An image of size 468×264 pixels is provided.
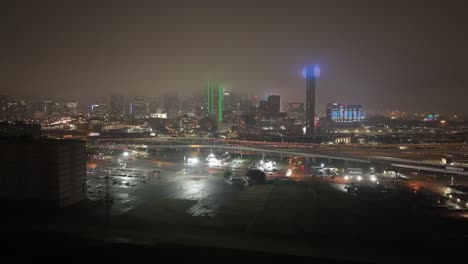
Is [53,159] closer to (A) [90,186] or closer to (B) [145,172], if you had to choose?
(A) [90,186]

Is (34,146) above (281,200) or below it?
above

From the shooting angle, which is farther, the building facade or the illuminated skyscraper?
the illuminated skyscraper

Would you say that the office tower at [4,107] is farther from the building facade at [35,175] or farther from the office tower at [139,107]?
the building facade at [35,175]

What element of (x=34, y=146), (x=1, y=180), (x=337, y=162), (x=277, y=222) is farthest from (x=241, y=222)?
(x=337, y=162)

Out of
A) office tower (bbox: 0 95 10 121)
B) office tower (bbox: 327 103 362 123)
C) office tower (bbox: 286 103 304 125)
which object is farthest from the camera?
office tower (bbox: 286 103 304 125)

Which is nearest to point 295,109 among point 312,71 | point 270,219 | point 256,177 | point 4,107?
point 312,71

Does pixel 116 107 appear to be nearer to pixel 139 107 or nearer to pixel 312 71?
pixel 139 107

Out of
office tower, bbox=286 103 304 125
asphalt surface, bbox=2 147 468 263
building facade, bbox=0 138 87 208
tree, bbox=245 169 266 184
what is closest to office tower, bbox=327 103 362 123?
office tower, bbox=286 103 304 125

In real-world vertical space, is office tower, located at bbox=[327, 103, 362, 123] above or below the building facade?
above

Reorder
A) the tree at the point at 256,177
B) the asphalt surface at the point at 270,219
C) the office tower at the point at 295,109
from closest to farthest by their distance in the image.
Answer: the asphalt surface at the point at 270,219
the tree at the point at 256,177
the office tower at the point at 295,109

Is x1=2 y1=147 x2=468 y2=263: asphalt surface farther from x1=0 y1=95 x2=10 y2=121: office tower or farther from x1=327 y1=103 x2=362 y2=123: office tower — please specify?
x1=327 y1=103 x2=362 y2=123: office tower

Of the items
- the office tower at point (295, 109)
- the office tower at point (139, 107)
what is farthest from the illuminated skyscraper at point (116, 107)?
the office tower at point (295, 109)
